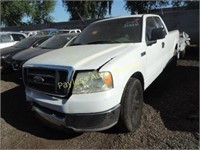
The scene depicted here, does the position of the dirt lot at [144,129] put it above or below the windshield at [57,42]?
below

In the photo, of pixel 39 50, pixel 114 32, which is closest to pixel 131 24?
pixel 114 32

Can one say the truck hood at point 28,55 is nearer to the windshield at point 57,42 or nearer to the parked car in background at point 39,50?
the parked car in background at point 39,50

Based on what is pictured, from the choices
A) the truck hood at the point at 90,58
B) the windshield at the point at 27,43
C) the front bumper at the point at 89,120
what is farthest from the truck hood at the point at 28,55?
the front bumper at the point at 89,120

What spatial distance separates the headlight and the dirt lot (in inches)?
34.4

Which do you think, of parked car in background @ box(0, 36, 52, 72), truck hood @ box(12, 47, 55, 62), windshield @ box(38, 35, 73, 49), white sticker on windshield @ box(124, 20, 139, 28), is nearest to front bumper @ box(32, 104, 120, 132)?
white sticker on windshield @ box(124, 20, 139, 28)

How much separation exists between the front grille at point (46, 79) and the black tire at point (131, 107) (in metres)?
0.81

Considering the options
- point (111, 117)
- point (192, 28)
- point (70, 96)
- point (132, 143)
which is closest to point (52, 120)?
point (70, 96)

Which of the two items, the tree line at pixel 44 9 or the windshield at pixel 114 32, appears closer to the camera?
the windshield at pixel 114 32

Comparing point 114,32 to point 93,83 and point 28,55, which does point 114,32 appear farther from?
point 28,55

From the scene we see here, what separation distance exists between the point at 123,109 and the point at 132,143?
20.0 inches

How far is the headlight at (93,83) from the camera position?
3.05m

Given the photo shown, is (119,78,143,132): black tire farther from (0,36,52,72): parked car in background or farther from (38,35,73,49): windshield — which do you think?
(0,36,52,72): parked car in background

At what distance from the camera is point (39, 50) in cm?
768

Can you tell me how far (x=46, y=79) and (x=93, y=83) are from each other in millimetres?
694
